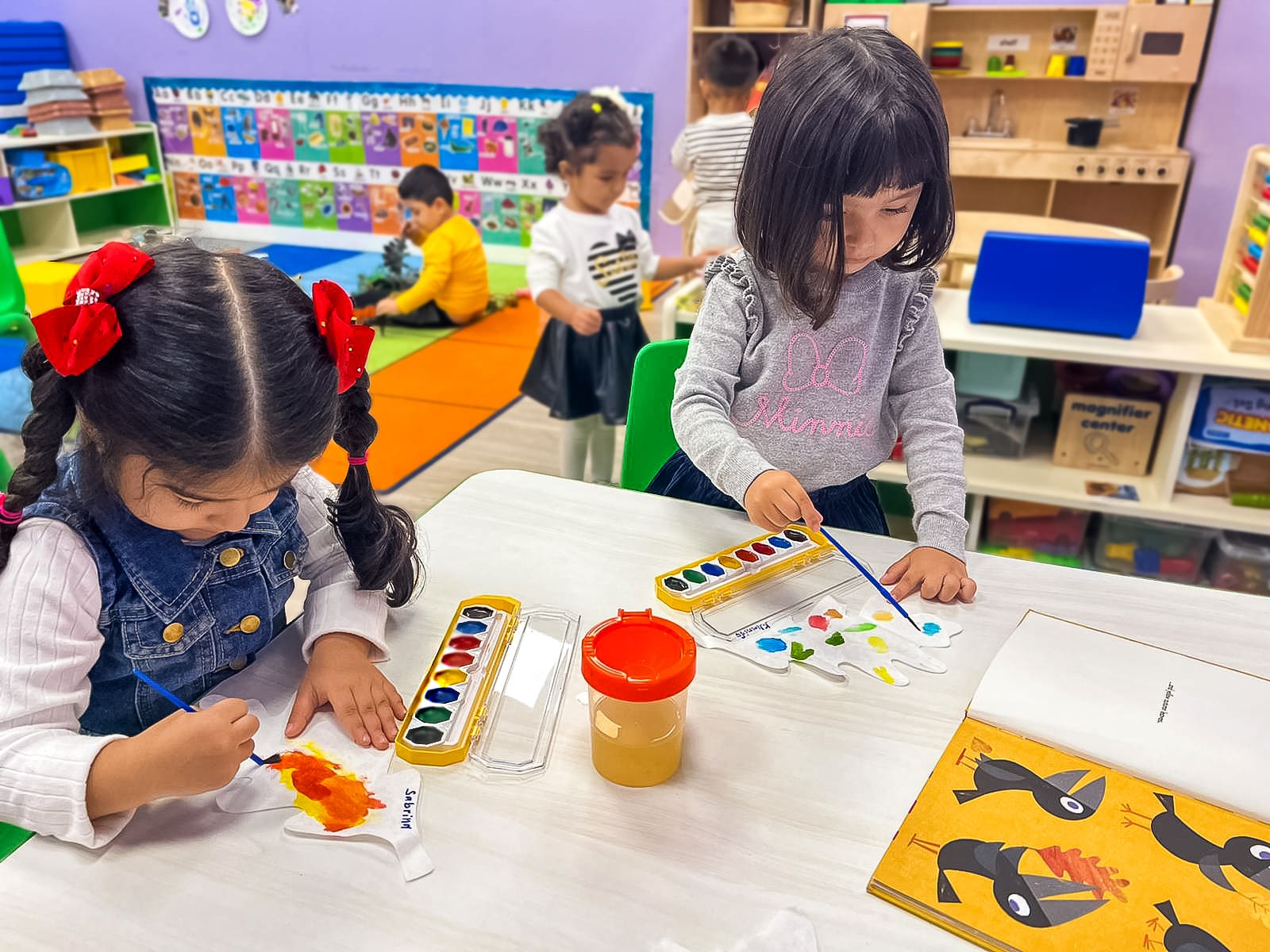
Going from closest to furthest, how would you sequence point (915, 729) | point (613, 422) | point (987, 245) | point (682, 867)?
point (682, 867) < point (915, 729) < point (987, 245) < point (613, 422)

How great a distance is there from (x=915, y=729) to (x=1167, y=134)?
3.67m

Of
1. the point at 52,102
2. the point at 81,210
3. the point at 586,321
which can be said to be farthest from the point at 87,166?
the point at 586,321

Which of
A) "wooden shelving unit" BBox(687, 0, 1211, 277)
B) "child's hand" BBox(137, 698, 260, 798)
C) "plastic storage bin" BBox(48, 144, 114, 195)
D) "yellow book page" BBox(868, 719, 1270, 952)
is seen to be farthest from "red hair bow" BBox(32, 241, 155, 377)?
"plastic storage bin" BBox(48, 144, 114, 195)

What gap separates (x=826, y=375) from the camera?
1007 mm

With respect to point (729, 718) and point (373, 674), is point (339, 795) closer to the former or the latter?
point (373, 674)

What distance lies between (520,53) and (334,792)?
4.06 meters

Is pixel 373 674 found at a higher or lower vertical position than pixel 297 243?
higher

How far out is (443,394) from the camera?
116 inches

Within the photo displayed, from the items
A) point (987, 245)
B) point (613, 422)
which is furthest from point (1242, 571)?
point (613, 422)

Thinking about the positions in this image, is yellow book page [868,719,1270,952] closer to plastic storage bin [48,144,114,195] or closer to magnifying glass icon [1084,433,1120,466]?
magnifying glass icon [1084,433,1120,466]

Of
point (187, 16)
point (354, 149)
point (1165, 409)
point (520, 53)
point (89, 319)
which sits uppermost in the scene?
point (187, 16)

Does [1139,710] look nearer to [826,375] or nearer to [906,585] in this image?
[906,585]

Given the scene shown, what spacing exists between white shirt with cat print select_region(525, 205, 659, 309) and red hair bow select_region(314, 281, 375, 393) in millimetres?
1344

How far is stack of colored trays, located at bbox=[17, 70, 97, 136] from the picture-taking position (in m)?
Result: 4.14
